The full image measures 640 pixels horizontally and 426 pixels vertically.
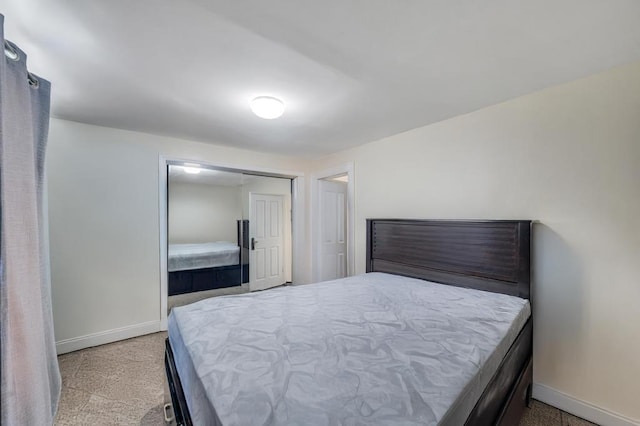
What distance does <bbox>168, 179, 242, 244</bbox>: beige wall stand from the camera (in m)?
3.69

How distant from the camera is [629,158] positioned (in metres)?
1.59

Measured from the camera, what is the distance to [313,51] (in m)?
1.47

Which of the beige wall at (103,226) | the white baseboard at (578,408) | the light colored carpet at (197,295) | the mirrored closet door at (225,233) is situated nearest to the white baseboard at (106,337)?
the beige wall at (103,226)

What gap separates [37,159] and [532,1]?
2616mm

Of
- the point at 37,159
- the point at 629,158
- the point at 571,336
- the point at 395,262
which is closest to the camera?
the point at 37,159

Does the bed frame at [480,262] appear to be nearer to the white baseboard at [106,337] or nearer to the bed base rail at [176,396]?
the bed base rail at [176,396]

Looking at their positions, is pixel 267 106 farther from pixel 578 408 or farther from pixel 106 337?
pixel 578 408

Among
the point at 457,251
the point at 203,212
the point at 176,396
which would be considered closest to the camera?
the point at 176,396

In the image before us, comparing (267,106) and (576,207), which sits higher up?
(267,106)

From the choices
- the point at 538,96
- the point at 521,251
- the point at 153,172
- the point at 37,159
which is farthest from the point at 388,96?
the point at 153,172

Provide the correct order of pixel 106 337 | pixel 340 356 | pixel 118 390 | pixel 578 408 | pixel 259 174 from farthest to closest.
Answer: pixel 259 174, pixel 106 337, pixel 118 390, pixel 578 408, pixel 340 356

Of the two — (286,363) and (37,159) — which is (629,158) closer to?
(286,363)

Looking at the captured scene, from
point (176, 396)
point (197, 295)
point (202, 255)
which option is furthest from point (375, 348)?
point (197, 295)

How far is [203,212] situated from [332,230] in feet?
6.81
